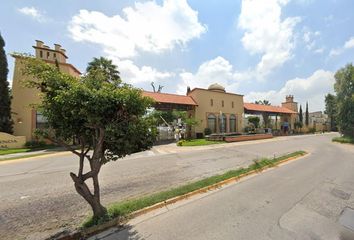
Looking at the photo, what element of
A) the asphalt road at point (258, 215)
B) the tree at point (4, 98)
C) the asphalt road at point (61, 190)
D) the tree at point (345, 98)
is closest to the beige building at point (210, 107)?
the tree at point (345, 98)

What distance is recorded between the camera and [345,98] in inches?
1251

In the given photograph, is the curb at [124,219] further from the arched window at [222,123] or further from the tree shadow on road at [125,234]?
the arched window at [222,123]

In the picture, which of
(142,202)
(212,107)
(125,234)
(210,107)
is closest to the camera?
(125,234)

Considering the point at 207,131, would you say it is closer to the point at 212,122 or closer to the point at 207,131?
the point at 207,131

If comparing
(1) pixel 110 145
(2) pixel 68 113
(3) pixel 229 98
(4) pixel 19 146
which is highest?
(3) pixel 229 98

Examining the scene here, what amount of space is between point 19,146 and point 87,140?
26.0 m

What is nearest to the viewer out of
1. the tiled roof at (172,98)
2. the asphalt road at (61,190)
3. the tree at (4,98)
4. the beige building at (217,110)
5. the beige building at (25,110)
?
the asphalt road at (61,190)

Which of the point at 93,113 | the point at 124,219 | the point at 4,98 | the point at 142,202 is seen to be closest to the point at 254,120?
the point at 4,98

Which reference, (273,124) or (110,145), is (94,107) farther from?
(273,124)

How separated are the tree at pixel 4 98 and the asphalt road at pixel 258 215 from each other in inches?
1121

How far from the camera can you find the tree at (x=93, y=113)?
4.50 m

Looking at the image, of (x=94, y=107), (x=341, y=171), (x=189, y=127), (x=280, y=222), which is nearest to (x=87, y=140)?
(x=94, y=107)

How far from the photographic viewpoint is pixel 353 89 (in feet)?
106

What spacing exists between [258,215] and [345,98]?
3519 cm
